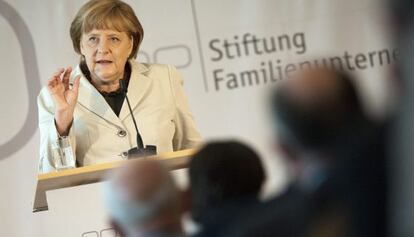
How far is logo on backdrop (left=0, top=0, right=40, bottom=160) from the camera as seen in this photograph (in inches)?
147

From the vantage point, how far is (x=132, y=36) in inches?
133

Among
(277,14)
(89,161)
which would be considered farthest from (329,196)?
(277,14)

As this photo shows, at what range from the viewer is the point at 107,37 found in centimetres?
329

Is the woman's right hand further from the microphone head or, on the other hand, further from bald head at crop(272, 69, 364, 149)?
bald head at crop(272, 69, 364, 149)

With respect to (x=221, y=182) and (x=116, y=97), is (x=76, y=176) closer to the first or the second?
(x=116, y=97)

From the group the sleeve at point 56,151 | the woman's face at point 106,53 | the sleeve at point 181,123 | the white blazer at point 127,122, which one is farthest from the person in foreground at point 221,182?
the woman's face at point 106,53

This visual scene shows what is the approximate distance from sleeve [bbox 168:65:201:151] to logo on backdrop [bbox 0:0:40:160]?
725 mm

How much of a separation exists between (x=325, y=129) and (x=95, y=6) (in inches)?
115

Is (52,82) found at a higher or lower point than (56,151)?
higher

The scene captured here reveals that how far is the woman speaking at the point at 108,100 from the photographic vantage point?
2930mm

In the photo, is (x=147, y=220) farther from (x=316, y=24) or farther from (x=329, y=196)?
(x=316, y=24)

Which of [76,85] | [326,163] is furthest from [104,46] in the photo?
[326,163]

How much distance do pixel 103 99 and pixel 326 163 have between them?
8.99ft

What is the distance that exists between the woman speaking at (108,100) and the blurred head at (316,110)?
2.37 m
